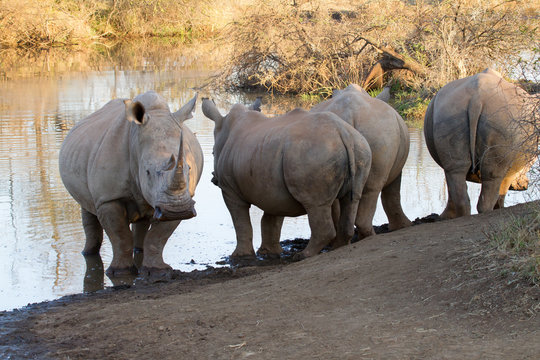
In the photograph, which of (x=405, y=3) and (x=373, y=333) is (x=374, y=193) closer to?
(x=373, y=333)

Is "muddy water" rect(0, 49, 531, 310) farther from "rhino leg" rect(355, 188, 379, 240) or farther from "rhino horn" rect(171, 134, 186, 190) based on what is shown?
"rhino horn" rect(171, 134, 186, 190)

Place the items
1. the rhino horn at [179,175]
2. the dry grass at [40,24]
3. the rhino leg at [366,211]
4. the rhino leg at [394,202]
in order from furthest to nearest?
the dry grass at [40,24]
the rhino leg at [394,202]
the rhino leg at [366,211]
the rhino horn at [179,175]

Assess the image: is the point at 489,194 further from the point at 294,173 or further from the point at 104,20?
the point at 104,20

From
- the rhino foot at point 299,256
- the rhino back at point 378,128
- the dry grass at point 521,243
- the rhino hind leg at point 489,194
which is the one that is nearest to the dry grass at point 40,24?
the rhino back at point 378,128

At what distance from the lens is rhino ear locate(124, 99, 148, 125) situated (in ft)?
25.0

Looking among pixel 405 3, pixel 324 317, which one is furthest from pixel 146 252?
pixel 405 3

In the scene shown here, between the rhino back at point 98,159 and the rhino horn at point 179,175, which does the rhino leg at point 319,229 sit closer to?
the rhino horn at point 179,175

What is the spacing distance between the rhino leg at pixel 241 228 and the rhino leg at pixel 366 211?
1.13 metres

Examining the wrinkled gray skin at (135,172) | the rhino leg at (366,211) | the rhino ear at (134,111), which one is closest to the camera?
the wrinkled gray skin at (135,172)

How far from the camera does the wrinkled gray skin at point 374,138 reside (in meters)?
8.41

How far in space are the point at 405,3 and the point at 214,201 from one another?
12.2 metres

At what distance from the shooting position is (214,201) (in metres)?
11.2

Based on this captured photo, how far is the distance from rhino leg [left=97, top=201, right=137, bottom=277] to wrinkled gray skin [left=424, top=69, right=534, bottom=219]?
11.0ft

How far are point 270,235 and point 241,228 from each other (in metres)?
0.35
